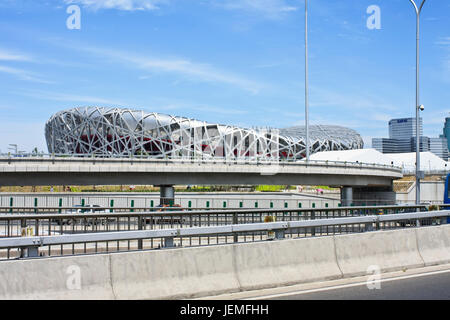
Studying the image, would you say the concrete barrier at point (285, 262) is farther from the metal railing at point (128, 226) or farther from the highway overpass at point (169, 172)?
the highway overpass at point (169, 172)

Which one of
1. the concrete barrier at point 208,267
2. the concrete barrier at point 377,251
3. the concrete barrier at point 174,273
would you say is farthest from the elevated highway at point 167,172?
the concrete barrier at point 174,273

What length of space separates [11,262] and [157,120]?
4432 inches

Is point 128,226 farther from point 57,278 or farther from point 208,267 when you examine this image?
point 57,278

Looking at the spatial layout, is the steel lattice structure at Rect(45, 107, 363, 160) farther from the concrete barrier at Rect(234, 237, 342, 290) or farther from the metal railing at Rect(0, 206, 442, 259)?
the concrete barrier at Rect(234, 237, 342, 290)

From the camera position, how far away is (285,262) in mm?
9750

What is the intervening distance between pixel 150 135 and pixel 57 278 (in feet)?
369

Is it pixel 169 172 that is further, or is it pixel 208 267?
pixel 169 172

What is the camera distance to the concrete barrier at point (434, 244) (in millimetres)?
12289

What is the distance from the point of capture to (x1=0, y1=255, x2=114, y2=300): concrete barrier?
Answer: 7.12 meters

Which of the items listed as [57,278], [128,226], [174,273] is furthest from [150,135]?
[57,278]

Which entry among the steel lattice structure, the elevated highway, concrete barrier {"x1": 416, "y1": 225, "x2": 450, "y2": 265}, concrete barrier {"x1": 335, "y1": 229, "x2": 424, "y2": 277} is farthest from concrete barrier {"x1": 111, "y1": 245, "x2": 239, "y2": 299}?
the steel lattice structure

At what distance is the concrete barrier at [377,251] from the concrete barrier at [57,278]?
5197 mm
